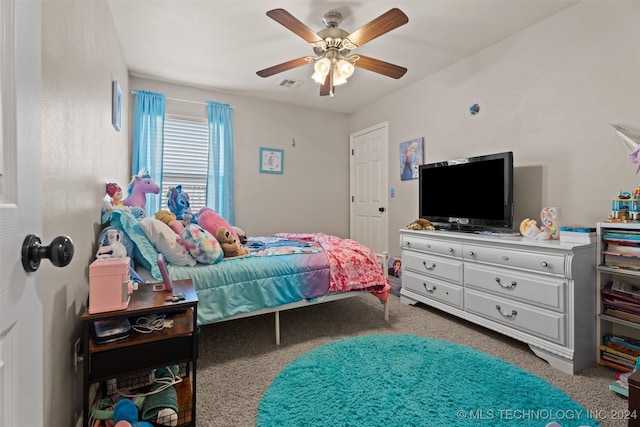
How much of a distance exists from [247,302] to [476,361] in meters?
1.66

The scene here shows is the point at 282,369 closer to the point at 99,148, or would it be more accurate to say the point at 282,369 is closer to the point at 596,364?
the point at 99,148

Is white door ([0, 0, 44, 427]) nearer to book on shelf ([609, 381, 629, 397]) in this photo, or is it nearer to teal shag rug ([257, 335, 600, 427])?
teal shag rug ([257, 335, 600, 427])

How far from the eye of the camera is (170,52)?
3146 millimetres

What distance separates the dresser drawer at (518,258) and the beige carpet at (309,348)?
64 cm

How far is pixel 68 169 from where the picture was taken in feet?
4.32

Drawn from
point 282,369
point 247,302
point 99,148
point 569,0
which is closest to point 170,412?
point 282,369

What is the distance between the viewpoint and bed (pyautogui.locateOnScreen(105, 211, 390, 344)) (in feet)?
6.78

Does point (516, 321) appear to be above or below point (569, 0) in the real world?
below

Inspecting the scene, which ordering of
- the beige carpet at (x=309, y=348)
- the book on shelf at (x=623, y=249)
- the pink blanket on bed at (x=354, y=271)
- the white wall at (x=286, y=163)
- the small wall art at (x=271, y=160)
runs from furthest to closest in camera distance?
the small wall art at (x=271, y=160)
the white wall at (x=286, y=163)
the pink blanket on bed at (x=354, y=271)
the book on shelf at (x=623, y=249)
the beige carpet at (x=309, y=348)

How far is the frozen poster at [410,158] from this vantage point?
3832 millimetres

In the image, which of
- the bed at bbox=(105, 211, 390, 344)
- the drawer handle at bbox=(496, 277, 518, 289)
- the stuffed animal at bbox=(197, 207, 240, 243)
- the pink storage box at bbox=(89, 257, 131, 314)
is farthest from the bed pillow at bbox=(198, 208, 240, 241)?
the drawer handle at bbox=(496, 277, 518, 289)

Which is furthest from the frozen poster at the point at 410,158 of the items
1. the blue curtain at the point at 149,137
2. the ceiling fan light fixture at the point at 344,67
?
the blue curtain at the point at 149,137

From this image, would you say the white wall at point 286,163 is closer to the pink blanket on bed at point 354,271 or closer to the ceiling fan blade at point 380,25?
the pink blanket on bed at point 354,271

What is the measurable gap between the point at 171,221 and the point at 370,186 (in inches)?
124
